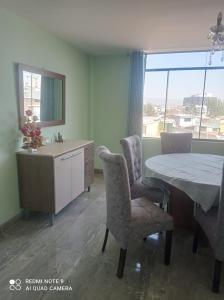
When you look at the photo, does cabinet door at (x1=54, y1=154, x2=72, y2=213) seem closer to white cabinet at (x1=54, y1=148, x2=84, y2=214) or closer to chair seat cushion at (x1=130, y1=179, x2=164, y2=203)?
white cabinet at (x1=54, y1=148, x2=84, y2=214)

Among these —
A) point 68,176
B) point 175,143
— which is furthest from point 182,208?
point 68,176

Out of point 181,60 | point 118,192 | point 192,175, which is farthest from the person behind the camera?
point 181,60

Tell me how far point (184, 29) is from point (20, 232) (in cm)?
317

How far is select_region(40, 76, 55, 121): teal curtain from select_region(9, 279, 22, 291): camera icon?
2.01 metres

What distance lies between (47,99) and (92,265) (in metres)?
2.28

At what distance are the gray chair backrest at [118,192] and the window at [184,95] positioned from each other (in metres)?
2.80

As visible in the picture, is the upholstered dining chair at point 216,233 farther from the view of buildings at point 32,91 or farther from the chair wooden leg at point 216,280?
the view of buildings at point 32,91

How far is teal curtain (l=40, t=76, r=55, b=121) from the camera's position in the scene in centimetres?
318

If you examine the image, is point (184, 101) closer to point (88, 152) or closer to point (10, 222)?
point (88, 152)

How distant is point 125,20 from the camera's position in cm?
267

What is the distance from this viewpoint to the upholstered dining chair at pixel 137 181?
2.49 m

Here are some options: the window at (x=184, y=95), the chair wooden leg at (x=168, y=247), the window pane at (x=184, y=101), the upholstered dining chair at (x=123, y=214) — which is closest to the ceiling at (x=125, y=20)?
the window at (x=184, y=95)

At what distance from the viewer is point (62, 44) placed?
3570 millimetres

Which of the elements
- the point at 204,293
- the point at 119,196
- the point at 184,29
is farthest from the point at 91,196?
the point at 184,29
